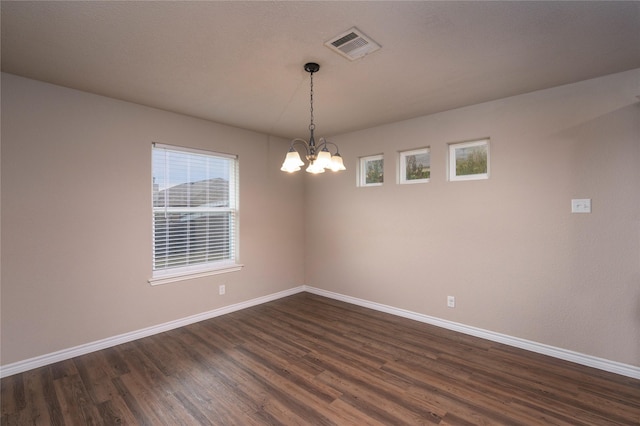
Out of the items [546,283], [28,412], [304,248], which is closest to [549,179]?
[546,283]

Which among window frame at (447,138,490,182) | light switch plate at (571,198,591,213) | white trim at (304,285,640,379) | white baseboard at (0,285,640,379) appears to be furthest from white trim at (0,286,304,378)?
light switch plate at (571,198,591,213)

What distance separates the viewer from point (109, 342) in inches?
123

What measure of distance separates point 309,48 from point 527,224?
8.91 ft

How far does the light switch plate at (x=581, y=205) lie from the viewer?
8.98ft

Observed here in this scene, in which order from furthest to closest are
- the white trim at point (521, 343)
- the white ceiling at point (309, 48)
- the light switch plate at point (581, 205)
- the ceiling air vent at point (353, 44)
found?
the light switch plate at point (581, 205)
the white trim at point (521, 343)
the ceiling air vent at point (353, 44)
the white ceiling at point (309, 48)

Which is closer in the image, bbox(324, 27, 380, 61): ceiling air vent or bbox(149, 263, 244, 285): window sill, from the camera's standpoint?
bbox(324, 27, 380, 61): ceiling air vent

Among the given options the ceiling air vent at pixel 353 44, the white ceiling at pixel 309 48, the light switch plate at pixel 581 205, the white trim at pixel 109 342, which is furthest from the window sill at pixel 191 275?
the light switch plate at pixel 581 205

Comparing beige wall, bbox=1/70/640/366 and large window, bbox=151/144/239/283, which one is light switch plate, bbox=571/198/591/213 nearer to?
beige wall, bbox=1/70/640/366

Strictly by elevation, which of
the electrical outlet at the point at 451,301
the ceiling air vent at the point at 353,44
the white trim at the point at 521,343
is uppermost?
the ceiling air vent at the point at 353,44

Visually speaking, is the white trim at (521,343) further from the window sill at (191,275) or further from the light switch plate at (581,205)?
the window sill at (191,275)

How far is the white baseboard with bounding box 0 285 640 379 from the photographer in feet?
8.56

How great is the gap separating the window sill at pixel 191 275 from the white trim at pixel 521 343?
6.19 ft

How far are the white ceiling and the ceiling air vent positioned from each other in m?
0.04

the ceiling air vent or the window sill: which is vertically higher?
the ceiling air vent
